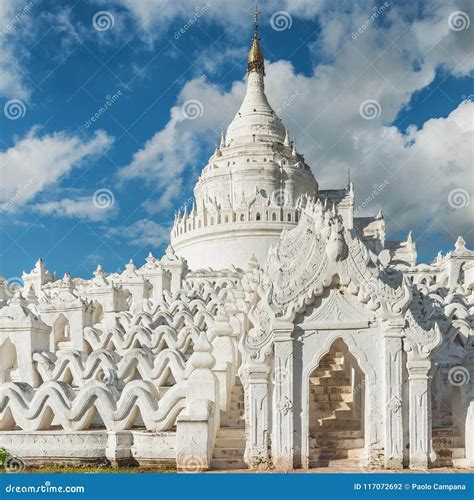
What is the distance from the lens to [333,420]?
1067 cm

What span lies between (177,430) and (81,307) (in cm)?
993

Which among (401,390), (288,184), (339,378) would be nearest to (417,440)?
(401,390)

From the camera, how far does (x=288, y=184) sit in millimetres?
43781

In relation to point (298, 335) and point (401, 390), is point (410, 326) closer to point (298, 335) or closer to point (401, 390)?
point (401, 390)

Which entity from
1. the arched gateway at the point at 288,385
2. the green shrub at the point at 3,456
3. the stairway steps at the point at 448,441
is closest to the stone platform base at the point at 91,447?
the arched gateway at the point at 288,385

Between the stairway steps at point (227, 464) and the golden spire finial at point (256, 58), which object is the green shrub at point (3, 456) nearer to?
the stairway steps at point (227, 464)

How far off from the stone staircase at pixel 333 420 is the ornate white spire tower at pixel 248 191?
75.7ft

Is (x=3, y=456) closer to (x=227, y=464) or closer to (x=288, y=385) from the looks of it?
(x=227, y=464)

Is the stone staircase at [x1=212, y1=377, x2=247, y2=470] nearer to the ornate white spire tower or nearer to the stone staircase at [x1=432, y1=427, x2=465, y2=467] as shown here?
the stone staircase at [x1=432, y1=427, x2=465, y2=467]

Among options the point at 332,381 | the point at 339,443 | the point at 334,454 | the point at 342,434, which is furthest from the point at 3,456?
the point at 332,381

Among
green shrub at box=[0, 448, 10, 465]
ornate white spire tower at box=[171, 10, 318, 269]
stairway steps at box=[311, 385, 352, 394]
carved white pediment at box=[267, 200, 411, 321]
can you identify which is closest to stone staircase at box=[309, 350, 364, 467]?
stairway steps at box=[311, 385, 352, 394]

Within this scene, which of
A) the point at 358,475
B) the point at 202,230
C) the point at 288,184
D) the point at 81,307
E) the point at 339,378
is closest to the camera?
the point at 358,475

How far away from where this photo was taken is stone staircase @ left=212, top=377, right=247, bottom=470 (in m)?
9.22

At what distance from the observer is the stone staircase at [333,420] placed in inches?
372
